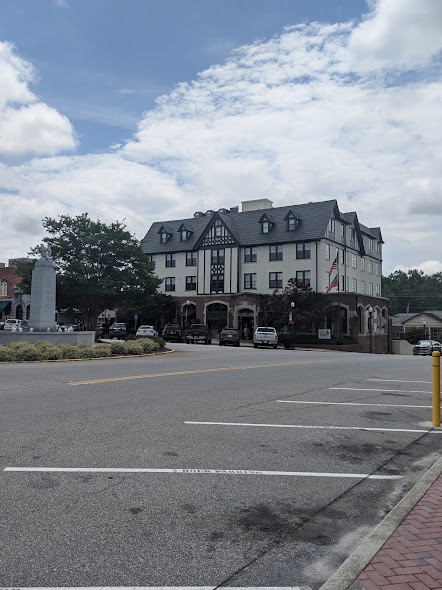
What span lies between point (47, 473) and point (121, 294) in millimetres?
39172

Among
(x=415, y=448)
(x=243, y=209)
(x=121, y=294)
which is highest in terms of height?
(x=243, y=209)

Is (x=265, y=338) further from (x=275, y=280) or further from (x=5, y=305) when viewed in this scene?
(x=5, y=305)

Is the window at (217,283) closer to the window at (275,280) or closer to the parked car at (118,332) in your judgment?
the window at (275,280)

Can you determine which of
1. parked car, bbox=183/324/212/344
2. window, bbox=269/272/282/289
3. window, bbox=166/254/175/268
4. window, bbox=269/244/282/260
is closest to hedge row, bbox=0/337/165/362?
parked car, bbox=183/324/212/344

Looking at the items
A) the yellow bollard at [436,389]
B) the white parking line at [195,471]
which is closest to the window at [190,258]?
the yellow bollard at [436,389]

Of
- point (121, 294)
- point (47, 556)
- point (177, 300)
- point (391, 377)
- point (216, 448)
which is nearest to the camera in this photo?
point (47, 556)

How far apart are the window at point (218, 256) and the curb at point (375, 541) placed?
50.5 metres

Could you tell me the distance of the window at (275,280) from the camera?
52.0m

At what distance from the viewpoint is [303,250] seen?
50812 mm

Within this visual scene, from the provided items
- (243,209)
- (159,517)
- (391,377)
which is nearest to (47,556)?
(159,517)

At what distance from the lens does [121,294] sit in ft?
144

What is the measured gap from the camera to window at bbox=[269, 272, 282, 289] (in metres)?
52.0

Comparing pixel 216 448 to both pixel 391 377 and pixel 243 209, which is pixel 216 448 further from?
pixel 243 209

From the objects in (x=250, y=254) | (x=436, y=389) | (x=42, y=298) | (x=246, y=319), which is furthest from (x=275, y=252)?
(x=436, y=389)
